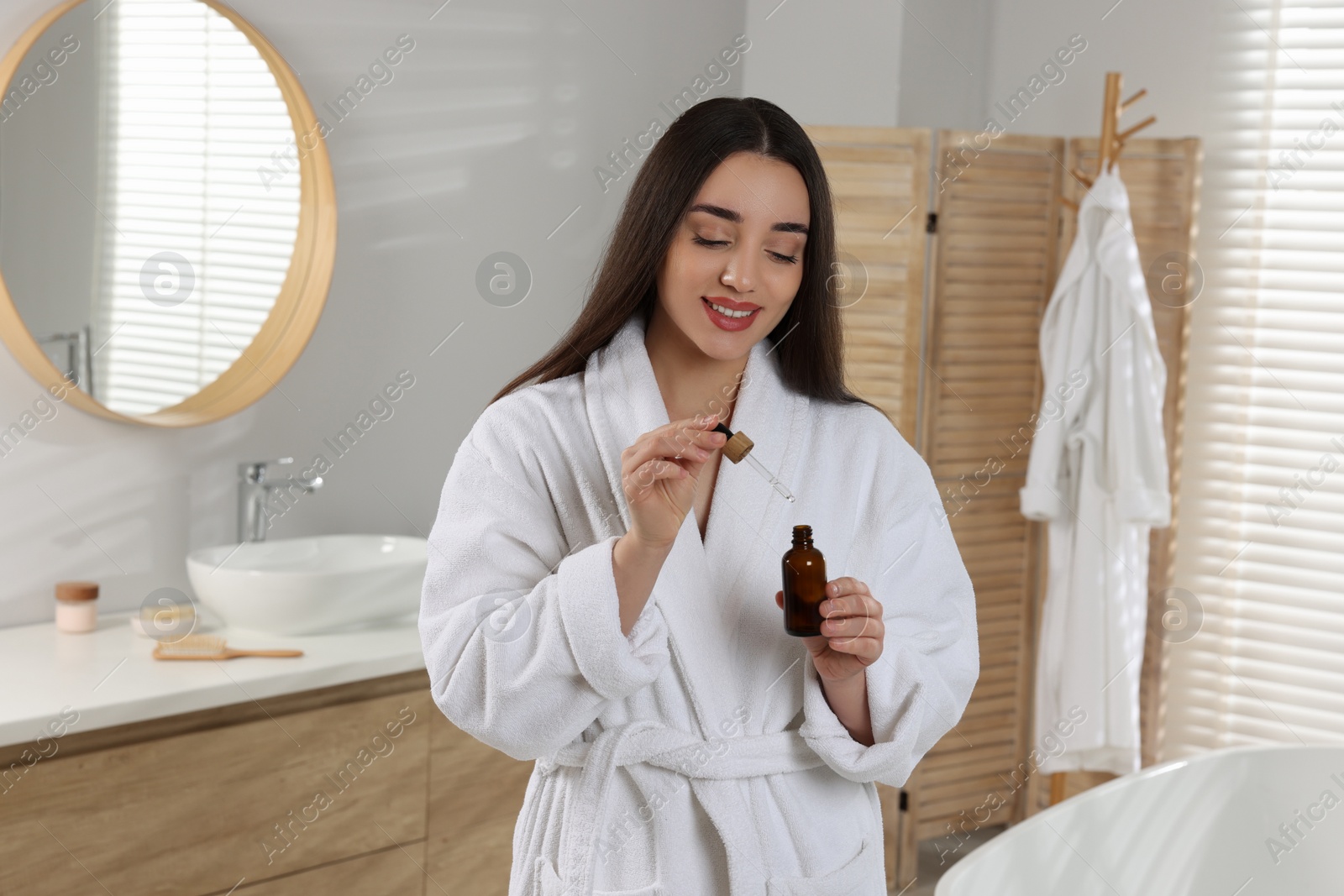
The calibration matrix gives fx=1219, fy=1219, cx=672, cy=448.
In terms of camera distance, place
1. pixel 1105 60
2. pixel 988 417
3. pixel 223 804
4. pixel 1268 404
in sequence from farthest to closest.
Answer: pixel 1105 60, pixel 988 417, pixel 1268 404, pixel 223 804

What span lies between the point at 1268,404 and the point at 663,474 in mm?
2562

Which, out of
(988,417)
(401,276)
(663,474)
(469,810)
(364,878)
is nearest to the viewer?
(663,474)

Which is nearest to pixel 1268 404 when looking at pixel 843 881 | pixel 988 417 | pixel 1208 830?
pixel 988 417

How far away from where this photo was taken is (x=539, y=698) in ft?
3.75

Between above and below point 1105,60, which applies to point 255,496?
below

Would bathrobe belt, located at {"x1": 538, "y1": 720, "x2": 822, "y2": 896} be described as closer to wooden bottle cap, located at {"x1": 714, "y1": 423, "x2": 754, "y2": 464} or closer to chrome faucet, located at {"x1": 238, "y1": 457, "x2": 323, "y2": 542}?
wooden bottle cap, located at {"x1": 714, "y1": 423, "x2": 754, "y2": 464}

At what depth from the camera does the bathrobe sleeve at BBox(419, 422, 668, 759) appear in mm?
1122

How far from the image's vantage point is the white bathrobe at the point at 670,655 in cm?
116

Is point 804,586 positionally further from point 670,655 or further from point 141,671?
point 141,671

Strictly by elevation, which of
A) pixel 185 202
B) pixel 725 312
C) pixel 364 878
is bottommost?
pixel 364 878

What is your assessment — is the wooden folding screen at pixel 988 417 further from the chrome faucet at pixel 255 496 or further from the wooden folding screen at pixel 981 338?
the chrome faucet at pixel 255 496

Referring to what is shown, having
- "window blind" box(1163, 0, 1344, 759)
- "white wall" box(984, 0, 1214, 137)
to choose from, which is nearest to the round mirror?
"white wall" box(984, 0, 1214, 137)

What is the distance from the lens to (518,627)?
1.15 metres

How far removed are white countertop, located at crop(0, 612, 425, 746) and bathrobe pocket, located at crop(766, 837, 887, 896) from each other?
1.07 meters
